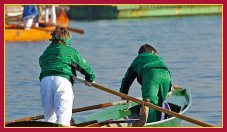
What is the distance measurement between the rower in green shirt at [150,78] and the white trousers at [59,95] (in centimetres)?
129

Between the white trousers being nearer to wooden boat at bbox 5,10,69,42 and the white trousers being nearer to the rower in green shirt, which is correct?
the rower in green shirt

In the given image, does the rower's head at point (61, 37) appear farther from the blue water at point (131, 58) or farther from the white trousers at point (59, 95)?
the blue water at point (131, 58)

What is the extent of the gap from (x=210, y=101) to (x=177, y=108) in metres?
2.75

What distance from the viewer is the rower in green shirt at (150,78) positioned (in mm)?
10781

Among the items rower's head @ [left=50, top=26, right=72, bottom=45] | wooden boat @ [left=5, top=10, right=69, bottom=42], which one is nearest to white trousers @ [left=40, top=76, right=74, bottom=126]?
rower's head @ [left=50, top=26, right=72, bottom=45]

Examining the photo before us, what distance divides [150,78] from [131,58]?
11474 mm

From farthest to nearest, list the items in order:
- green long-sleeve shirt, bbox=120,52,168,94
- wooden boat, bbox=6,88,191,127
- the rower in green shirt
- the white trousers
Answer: green long-sleeve shirt, bbox=120,52,168,94 → the rower in green shirt → wooden boat, bbox=6,88,191,127 → the white trousers

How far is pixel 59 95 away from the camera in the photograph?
9.65 metres

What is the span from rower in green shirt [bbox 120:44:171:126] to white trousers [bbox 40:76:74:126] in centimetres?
129

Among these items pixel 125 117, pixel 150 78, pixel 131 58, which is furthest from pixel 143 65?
pixel 131 58

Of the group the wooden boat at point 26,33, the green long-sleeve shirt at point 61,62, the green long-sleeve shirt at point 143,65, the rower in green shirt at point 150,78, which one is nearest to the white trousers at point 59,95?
the green long-sleeve shirt at point 61,62

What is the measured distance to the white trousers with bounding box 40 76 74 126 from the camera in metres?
9.63

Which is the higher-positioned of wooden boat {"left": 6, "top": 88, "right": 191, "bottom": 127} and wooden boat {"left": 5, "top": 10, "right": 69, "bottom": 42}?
wooden boat {"left": 5, "top": 10, "right": 69, "bottom": 42}

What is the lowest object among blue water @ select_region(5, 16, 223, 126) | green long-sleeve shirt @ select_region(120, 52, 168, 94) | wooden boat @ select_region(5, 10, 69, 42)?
blue water @ select_region(5, 16, 223, 126)
